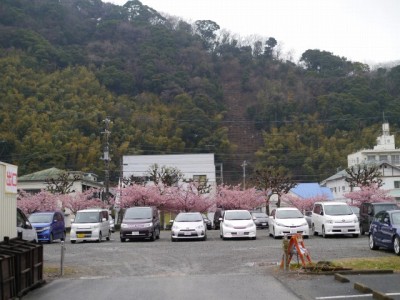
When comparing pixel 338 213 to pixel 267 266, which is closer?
pixel 267 266

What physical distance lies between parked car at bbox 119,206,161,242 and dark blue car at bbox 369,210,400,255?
11.9 metres

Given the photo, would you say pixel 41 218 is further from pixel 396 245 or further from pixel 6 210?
pixel 396 245

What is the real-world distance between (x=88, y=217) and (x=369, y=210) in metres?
14.7

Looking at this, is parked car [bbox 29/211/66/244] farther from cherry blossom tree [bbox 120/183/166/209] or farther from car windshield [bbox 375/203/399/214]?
cherry blossom tree [bbox 120/183/166/209]

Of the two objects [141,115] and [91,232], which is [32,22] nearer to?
[141,115]

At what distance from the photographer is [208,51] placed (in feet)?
366

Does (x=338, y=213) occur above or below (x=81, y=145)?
below

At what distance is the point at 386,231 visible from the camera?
1748cm

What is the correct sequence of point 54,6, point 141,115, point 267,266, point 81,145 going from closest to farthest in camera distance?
point 267,266 < point 81,145 < point 141,115 < point 54,6

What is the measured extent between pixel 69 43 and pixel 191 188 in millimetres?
53678

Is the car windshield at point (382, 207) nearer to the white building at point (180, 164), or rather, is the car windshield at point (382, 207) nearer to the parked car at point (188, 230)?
the parked car at point (188, 230)

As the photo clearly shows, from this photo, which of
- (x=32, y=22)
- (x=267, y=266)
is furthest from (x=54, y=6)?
(x=267, y=266)

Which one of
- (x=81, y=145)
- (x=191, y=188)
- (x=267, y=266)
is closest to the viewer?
(x=267, y=266)

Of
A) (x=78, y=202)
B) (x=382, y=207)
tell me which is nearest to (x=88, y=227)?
(x=382, y=207)
